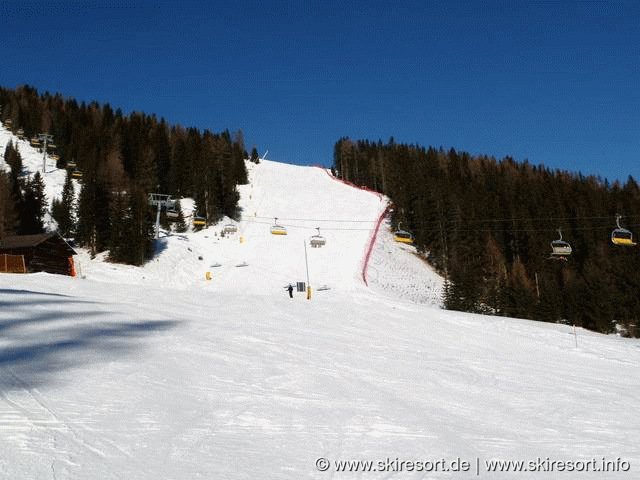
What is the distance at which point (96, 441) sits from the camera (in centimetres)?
473

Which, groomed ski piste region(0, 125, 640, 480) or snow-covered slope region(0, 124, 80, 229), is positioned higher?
snow-covered slope region(0, 124, 80, 229)

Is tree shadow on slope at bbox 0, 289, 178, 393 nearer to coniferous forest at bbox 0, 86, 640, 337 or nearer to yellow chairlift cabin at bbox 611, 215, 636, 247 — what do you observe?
yellow chairlift cabin at bbox 611, 215, 636, 247

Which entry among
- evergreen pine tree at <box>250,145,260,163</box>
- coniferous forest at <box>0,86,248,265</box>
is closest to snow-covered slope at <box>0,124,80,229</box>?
coniferous forest at <box>0,86,248,265</box>

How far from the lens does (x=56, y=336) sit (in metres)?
9.14

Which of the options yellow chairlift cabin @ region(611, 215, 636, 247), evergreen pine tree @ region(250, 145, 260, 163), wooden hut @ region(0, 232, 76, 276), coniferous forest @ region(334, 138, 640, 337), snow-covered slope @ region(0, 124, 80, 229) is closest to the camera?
yellow chairlift cabin @ region(611, 215, 636, 247)

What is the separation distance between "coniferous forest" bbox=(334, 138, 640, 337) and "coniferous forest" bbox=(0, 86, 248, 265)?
21.7m

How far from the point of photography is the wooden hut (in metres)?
31.2

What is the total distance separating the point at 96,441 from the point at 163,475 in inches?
35.9

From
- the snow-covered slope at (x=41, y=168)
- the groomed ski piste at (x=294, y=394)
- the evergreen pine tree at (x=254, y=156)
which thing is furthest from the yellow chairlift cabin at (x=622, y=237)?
the evergreen pine tree at (x=254, y=156)

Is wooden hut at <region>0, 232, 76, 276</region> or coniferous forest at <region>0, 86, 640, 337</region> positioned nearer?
wooden hut at <region>0, 232, 76, 276</region>

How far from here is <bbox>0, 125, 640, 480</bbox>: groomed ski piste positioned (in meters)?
4.81

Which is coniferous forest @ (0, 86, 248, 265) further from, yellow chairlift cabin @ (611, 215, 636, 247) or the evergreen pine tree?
yellow chairlift cabin @ (611, 215, 636, 247)

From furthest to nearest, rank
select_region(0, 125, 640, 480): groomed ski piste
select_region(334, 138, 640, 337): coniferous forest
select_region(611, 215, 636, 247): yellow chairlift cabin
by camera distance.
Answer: select_region(334, 138, 640, 337): coniferous forest, select_region(611, 215, 636, 247): yellow chairlift cabin, select_region(0, 125, 640, 480): groomed ski piste

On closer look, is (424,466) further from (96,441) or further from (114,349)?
(114,349)
